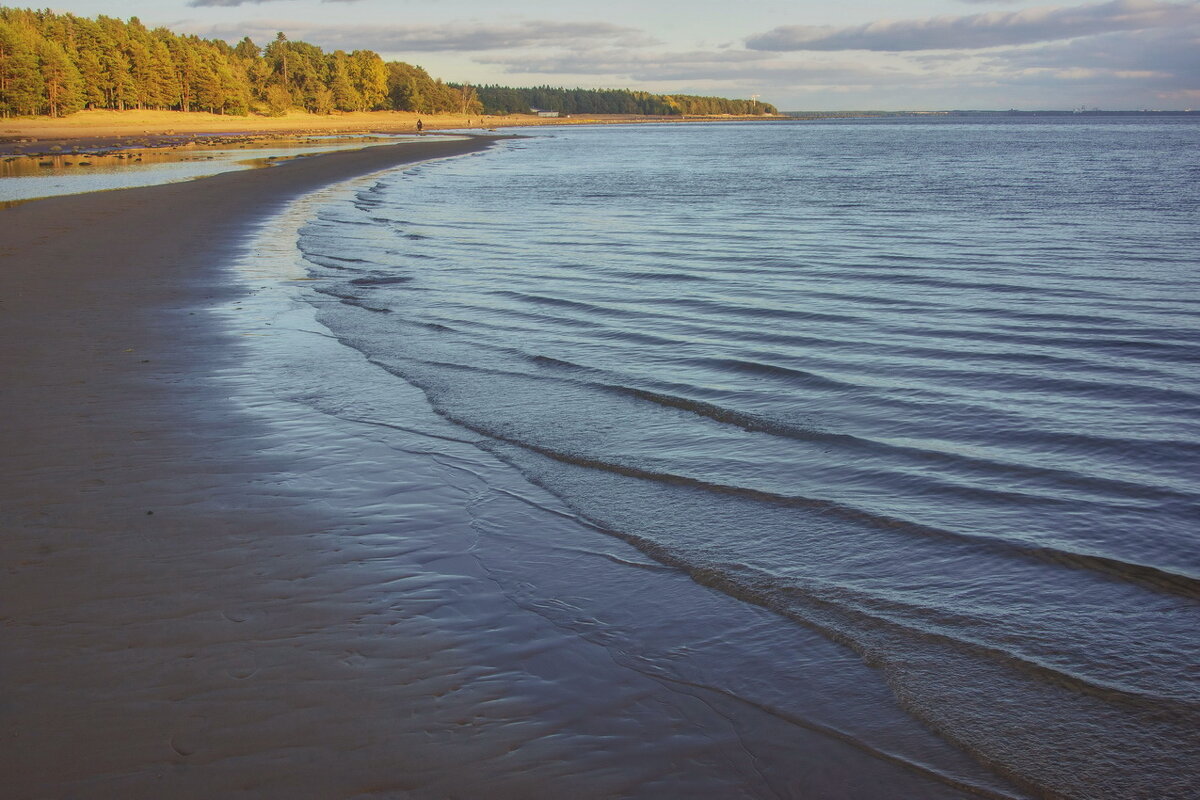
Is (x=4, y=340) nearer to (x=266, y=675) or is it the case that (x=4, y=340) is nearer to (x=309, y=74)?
(x=266, y=675)

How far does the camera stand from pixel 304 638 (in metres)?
3.96

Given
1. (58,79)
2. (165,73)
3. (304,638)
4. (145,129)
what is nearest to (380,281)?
(304,638)

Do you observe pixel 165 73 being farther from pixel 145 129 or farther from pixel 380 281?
pixel 380 281

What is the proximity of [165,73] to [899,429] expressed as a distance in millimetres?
132114

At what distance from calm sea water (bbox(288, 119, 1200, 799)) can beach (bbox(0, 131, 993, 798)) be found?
570 mm

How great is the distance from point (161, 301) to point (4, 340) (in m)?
2.71

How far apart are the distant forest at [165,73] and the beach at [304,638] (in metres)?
105

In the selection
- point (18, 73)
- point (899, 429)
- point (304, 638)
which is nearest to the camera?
point (304, 638)

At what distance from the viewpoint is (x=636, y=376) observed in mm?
8867

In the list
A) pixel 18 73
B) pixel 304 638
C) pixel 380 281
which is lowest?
pixel 304 638

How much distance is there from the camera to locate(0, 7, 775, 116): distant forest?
3691 inches

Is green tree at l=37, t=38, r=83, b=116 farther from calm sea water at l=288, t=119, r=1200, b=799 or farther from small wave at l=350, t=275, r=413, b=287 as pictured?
small wave at l=350, t=275, r=413, b=287

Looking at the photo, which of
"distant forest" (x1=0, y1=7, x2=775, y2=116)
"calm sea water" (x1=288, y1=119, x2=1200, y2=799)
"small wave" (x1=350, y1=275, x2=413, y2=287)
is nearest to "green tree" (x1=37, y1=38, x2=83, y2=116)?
"distant forest" (x1=0, y1=7, x2=775, y2=116)

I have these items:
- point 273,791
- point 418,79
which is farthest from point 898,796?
point 418,79
